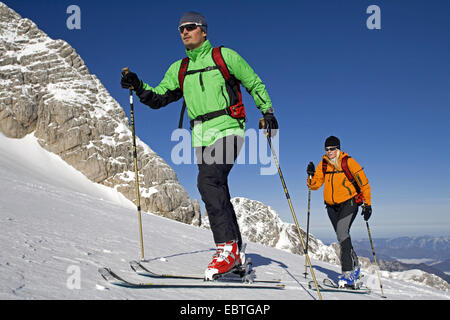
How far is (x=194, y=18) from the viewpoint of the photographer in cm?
482

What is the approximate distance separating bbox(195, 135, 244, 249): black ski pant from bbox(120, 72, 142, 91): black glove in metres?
1.50

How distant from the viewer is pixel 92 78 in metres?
111

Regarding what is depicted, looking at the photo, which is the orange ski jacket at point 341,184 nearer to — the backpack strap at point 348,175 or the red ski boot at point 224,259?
the backpack strap at point 348,175

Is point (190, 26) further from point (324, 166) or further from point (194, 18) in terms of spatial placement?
point (324, 166)

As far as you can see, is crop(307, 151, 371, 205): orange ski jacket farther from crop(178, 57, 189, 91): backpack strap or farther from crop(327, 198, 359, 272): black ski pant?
crop(178, 57, 189, 91): backpack strap

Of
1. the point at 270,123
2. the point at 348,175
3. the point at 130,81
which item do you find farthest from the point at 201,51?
the point at 348,175

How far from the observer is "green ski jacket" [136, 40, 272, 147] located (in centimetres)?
462

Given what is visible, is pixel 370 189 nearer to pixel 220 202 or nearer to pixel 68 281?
pixel 220 202

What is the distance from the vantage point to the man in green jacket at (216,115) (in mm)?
4508

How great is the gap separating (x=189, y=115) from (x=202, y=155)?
2.30 feet

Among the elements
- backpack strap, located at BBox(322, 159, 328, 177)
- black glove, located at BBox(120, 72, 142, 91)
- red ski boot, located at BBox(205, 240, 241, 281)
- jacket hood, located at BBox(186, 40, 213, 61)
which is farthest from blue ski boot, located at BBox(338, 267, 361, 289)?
black glove, located at BBox(120, 72, 142, 91)

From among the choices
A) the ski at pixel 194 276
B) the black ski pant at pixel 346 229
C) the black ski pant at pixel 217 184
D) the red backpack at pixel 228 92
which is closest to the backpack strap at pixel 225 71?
the red backpack at pixel 228 92

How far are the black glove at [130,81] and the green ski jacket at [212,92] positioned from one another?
8 centimetres
